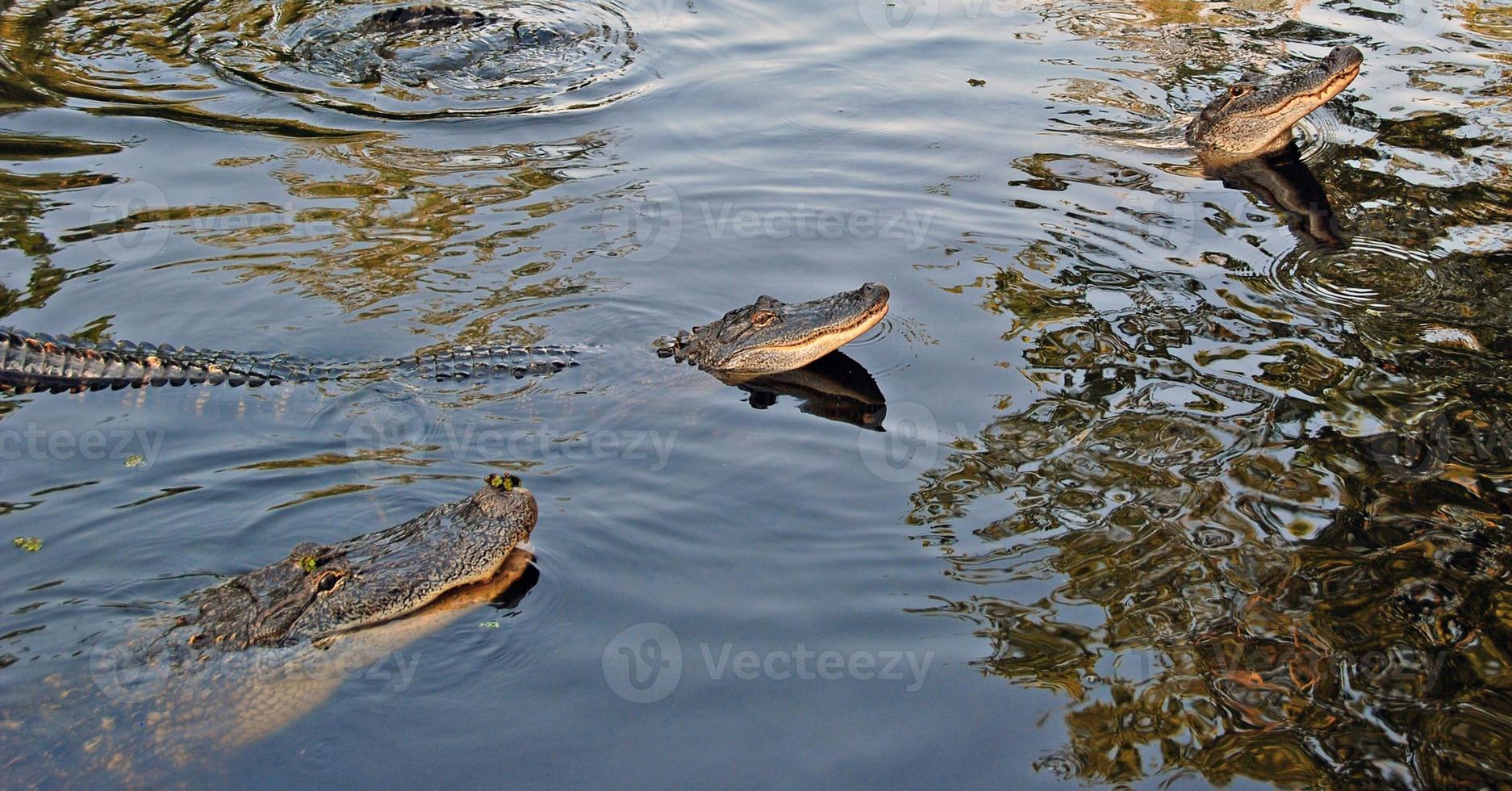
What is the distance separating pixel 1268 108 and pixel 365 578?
8.28 m

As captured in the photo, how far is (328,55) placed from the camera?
11.1 metres

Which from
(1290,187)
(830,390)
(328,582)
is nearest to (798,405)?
(830,390)

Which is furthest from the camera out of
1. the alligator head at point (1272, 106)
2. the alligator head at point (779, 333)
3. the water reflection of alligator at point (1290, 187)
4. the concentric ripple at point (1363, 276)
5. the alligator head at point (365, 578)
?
the alligator head at point (1272, 106)

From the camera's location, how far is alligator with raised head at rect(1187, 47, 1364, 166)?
9.62m

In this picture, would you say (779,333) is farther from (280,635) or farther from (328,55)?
(328,55)

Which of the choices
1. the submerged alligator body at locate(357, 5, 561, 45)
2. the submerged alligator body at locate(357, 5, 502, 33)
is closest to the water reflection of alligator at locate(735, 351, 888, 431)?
the submerged alligator body at locate(357, 5, 561, 45)

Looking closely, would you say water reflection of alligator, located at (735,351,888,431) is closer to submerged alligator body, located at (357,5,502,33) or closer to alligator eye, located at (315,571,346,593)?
alligator eye, located at (315,571,346,593)

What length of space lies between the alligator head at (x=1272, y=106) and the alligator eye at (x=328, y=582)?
26.5 feet

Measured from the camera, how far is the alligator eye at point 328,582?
4.59 meters

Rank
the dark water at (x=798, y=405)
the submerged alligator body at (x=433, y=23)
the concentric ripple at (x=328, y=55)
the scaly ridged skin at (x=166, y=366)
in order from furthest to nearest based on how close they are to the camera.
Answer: the submerged alligator body at (x=433, y=23)
the concentric ripple at (x=328, y=55)
the scaly ridged skin at (x=166, y=366)
the dark water at (x=798, y=405)

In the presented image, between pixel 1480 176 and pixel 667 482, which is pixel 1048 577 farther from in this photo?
pixel 1480 176

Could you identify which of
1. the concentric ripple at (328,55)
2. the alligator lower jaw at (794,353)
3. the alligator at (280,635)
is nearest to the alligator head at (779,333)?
the alligator lower jaw at (794,353)

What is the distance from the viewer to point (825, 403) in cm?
661

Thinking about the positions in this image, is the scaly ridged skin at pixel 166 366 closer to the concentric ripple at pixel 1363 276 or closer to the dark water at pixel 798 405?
the dark water at pixel 798 405
